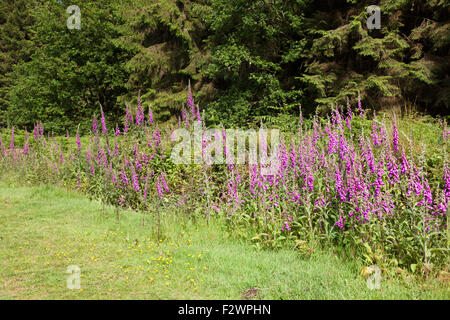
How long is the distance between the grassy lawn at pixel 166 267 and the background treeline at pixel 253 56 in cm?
356

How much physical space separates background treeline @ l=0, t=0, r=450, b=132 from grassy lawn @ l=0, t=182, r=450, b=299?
140 inches

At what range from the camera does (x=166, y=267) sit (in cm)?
393

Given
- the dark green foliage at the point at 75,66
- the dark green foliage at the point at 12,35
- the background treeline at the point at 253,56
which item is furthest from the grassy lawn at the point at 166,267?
the dark green foliage at the point at 12,35

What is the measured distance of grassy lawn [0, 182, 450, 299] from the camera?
324cm

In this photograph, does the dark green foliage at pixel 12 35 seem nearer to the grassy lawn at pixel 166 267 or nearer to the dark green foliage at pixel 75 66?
the dark green foliage at pixel 75 66

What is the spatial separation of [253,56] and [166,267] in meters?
12.1

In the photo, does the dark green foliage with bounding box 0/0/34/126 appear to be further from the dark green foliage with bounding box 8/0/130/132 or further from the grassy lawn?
the grassy lawn

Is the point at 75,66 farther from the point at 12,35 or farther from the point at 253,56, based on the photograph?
the point at 12,35

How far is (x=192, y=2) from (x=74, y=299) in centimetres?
1755

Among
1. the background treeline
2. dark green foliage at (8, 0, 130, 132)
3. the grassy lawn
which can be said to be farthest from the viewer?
dark green foliage at (8, 0, 130, 132)

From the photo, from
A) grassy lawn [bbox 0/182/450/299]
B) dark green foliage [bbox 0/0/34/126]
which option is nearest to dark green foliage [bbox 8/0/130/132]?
dark green foliage [bbox 0/0/34/126]

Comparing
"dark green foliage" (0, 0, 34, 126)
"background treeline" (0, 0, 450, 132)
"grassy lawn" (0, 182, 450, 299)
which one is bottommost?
"grassy lawn" (0, 182, 450, 299)

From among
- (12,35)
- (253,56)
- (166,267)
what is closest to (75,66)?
(253,56)

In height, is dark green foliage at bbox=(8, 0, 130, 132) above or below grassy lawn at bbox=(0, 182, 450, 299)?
above
